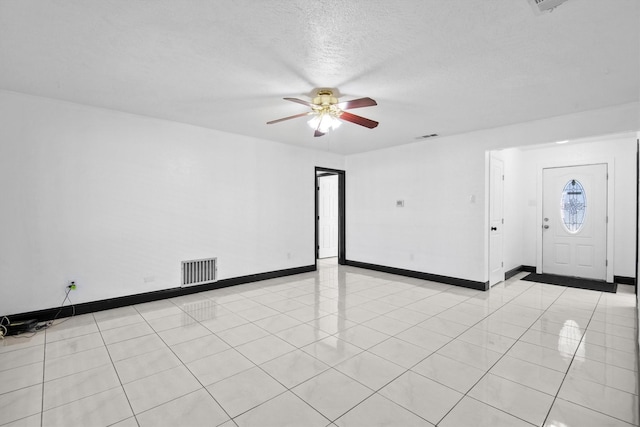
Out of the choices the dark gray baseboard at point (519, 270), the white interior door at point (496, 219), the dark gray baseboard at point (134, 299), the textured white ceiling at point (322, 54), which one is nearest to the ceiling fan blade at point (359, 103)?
the textured white ceiling at point (322, 54)

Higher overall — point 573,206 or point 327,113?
point 327,113

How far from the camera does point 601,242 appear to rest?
5344 millimetres

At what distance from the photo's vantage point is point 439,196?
5.37m

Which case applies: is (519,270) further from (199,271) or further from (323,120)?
(199,271)

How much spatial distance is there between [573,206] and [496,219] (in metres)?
1.85

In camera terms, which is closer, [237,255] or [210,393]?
[210,393]

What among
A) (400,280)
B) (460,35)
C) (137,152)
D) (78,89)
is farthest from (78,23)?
(400,280)

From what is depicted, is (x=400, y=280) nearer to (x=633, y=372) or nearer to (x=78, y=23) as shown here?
(x=633, y=372)

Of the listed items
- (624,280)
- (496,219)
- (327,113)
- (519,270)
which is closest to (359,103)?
(327,113)

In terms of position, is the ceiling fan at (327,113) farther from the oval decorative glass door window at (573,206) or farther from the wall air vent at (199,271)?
the oval decorative glass door window at (573,206)

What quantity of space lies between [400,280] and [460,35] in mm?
4241

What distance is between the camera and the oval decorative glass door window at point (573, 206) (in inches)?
219

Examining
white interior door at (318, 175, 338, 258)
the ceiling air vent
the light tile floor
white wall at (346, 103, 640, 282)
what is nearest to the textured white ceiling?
the ceiling air vent

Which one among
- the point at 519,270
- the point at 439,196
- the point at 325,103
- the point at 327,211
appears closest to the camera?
the point at 325,103
